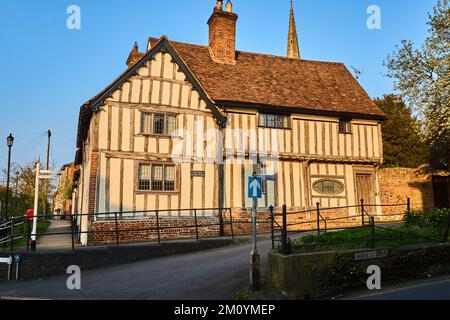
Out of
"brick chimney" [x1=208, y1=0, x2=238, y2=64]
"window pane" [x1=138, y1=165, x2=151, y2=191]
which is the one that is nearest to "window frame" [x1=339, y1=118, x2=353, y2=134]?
"brick chimney" [x1=208, y1=0, x2=238, y2=64]

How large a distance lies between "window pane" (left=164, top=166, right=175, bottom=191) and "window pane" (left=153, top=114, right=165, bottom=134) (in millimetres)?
1528

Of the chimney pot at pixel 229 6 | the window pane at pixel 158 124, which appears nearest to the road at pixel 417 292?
the window pane at pixel 158 124

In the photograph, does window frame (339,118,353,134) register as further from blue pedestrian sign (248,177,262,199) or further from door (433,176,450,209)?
blue pedestrian sign (248,177,262,199)

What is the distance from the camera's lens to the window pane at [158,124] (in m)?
16.5

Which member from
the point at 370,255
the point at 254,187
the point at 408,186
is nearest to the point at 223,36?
the point at 408,186

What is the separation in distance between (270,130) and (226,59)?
16.7 ft

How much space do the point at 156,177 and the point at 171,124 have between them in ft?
7.65

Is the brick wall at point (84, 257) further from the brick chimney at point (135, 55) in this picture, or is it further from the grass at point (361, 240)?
the brick chimney at point (135, 55)

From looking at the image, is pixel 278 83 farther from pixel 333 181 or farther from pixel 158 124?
pixel 158 124

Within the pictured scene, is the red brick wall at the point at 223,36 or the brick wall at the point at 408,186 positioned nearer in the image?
the red brick wall at the point at 223,36

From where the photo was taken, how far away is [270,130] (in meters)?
18.7

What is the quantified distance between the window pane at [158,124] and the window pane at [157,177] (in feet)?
4.79

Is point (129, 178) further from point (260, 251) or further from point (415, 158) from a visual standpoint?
point (415, 158)

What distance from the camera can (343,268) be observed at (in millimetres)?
8375
